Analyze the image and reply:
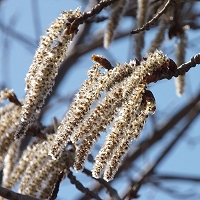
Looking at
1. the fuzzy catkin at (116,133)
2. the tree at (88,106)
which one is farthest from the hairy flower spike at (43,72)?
the fuzzy catkin at (116,133)

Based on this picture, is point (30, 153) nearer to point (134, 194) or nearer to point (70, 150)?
point (70, 150)

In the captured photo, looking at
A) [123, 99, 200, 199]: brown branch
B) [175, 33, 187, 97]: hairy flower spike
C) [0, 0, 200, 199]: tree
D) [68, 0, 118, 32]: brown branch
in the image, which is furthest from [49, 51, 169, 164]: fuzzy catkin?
[123, 99, 200, 199]: brown branch

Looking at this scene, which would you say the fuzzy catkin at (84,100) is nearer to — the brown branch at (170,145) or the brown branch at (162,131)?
the brown branch at (170,145)

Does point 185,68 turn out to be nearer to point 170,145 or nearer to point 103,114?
point 103,114

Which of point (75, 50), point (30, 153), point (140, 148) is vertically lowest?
point (30, 153)

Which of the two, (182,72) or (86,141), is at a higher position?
(182,72)

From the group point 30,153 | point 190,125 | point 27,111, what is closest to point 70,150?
point 30,153
